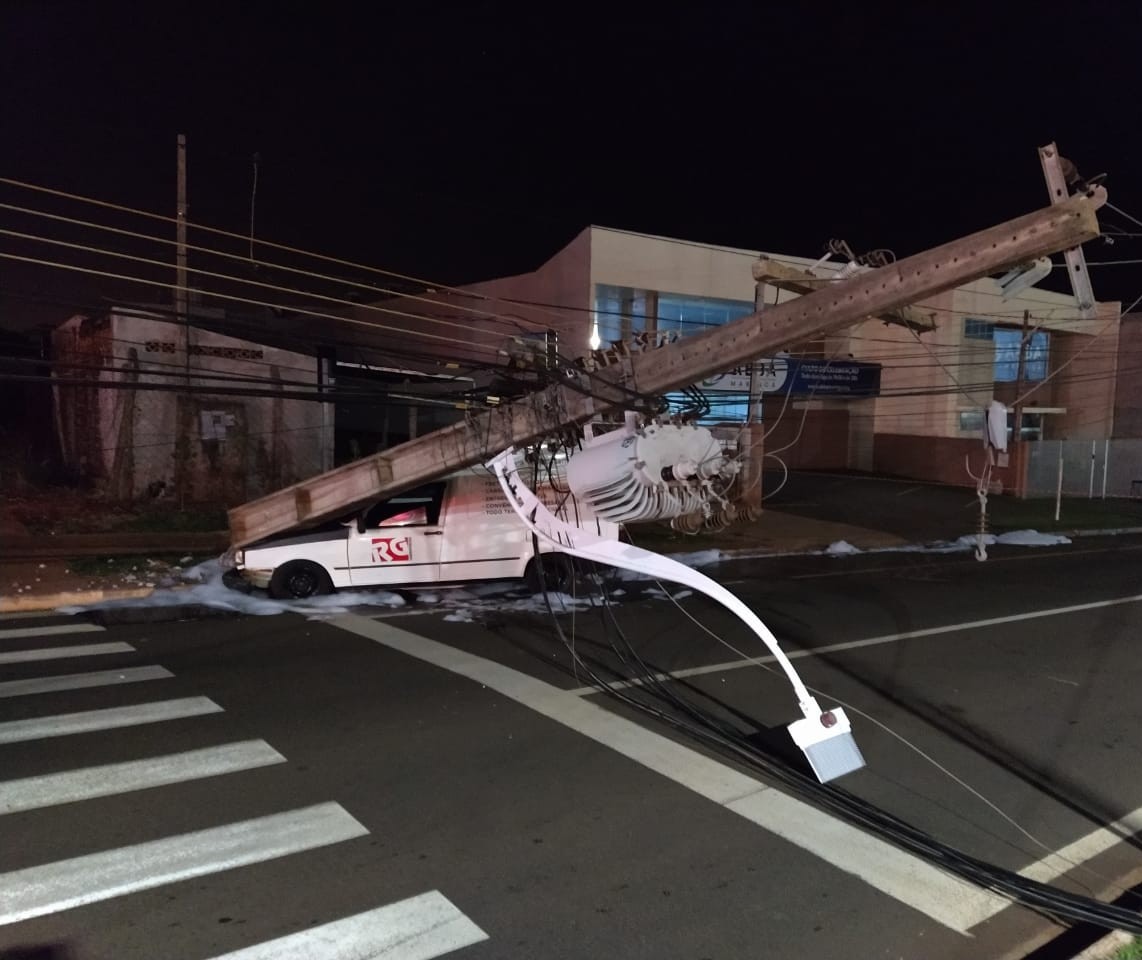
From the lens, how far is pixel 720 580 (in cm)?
1358

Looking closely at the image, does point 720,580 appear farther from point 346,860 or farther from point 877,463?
point 877,463

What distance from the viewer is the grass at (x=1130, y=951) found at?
3429 mm

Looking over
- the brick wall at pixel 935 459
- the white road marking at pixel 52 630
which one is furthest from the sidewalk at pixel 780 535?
the brick wall at pixel 935 459

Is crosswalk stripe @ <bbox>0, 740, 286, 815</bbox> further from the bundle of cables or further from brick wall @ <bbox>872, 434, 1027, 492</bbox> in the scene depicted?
brick wall @ <bbox>872, 434, 1027, 492</bbox>

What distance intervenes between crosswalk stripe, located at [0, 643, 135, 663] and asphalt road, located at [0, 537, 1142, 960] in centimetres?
6

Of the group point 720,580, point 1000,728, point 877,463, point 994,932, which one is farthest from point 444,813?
point 877,463

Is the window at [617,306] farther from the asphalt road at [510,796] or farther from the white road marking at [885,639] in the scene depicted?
the asphalt road at [510,796]

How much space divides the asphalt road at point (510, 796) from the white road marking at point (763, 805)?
0.07ft

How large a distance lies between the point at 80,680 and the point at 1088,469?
35781mm

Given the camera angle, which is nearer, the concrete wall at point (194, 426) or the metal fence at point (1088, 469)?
the concrete wall at point (194, 426)

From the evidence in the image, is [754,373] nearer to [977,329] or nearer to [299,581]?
[299,581]

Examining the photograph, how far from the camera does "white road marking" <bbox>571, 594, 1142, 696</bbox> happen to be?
7.80 meters

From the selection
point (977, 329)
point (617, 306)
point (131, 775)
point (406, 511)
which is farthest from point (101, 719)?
point (977, 329)

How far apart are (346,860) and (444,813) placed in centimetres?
71
